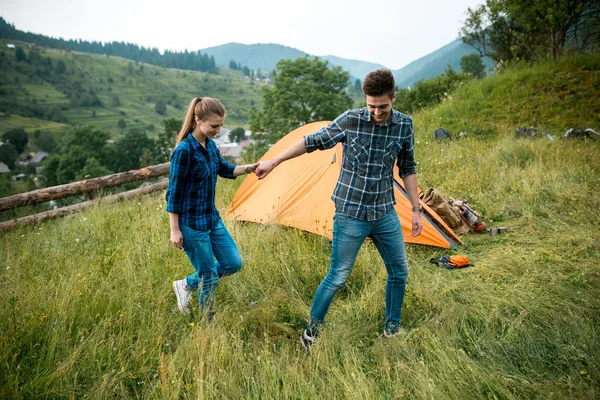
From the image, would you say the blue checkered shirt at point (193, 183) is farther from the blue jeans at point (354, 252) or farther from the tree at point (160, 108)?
the tree at point (160, 108)

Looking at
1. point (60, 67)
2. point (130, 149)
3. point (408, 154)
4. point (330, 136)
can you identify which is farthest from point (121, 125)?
point (408, 154)

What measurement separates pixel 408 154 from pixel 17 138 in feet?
285

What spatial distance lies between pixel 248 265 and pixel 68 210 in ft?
14.7

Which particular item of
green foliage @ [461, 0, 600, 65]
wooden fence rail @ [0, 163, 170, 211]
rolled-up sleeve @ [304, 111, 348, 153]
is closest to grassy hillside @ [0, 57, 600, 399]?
wooden fence rail @ [0, 163, 170, 211]

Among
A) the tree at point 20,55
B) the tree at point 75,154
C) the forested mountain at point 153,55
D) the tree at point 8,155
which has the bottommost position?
the tree at point 8,155

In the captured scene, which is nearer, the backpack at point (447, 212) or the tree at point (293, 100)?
the backpack at point (447, 212)

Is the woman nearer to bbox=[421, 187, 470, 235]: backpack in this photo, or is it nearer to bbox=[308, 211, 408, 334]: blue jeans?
bbox=[308, 211, 408, 334]: blue jeans

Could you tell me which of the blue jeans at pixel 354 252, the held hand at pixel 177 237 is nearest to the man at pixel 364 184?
the blue jeans at pixel 354 252

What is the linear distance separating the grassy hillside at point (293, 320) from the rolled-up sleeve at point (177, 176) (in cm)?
84

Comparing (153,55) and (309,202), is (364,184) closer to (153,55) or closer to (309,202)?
(309,202)

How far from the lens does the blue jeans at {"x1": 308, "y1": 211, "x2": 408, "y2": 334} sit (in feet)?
7.95

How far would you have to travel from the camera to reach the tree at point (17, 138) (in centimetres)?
6944

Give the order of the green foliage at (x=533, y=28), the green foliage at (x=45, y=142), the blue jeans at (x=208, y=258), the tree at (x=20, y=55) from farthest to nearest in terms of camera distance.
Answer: the tree at (x=20, y=55) < the green foliage at (x=45, y=142) < the green foliage at (x=533, y=28) < the blue jeans at (x=208, y=258)

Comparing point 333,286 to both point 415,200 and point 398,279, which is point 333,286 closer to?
point 398,279
